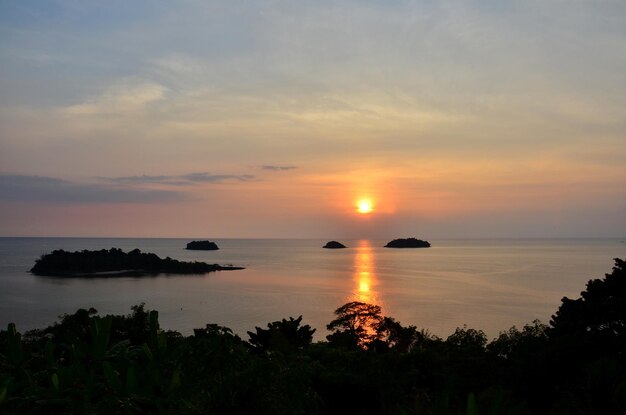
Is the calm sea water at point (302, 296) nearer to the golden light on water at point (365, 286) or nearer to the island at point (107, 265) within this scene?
the golden light on water at point (365, 286)

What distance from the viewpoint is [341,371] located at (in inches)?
645

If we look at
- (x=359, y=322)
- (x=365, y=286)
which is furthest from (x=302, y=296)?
(x=359, y=322)

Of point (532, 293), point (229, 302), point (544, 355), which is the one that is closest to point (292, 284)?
point (229, 302)

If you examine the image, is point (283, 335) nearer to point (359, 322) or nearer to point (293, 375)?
point (359, 322)

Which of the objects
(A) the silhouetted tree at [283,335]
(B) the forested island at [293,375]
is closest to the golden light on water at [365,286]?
(A) the silhouetted tree at [283,335]

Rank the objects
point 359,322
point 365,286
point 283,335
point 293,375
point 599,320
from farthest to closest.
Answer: point 365,286
point 359,322
point 283,335
point 599,320
point 293,375

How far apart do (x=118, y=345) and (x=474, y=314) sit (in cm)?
6212

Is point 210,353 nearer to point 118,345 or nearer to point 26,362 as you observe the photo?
point 118,345

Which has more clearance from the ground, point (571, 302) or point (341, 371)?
point (571, 302)

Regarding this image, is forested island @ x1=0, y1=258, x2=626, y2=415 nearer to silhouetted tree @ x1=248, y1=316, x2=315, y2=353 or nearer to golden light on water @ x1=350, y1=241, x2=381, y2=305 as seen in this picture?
silhouetted tree @ x1=248, y1=316, x2=315, y2=353

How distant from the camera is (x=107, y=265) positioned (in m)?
128

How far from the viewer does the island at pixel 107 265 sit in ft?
396

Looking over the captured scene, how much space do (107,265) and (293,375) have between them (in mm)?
129518

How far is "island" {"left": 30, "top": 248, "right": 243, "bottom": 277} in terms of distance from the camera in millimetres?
120750
